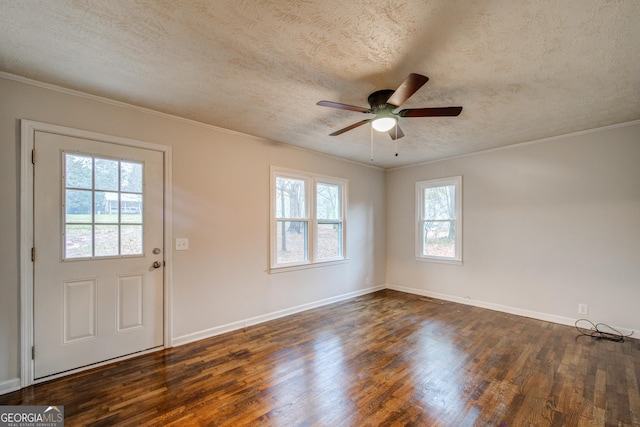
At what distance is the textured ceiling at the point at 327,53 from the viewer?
1.56 metres

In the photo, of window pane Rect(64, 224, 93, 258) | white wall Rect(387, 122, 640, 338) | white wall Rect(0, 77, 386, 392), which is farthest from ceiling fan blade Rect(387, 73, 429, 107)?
white wall Rect(387, 122, 640, 338)

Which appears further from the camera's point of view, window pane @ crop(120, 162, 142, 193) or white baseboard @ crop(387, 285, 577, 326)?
white baseboard @ crop(387, 285, 577, 326)

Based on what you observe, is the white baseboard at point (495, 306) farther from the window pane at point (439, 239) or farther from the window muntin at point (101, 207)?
the window muntin at point (101, 207)

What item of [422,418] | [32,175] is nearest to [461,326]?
[422,418]

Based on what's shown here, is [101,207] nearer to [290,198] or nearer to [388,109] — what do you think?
[290,198]

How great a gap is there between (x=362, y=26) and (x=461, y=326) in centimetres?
361

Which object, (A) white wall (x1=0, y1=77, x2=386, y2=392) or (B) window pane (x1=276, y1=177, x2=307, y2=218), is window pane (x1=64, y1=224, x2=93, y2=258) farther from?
(B) window pane (x1=276, y1=177, x2=307, y2=218)

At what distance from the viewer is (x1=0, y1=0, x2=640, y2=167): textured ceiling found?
156 centimetres

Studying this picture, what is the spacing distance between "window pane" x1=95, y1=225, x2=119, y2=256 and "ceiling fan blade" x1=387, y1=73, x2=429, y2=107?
2.80m

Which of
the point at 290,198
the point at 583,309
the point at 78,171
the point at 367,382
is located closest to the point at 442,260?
the point at 583,309

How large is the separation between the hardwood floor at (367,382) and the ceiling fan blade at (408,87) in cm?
228

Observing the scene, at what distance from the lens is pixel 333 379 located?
2.40 metres

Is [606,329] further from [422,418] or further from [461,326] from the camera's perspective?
[422,418]

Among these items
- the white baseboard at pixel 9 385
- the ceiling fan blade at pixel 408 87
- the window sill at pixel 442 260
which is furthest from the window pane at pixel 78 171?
the window sill at pixel 442 260
